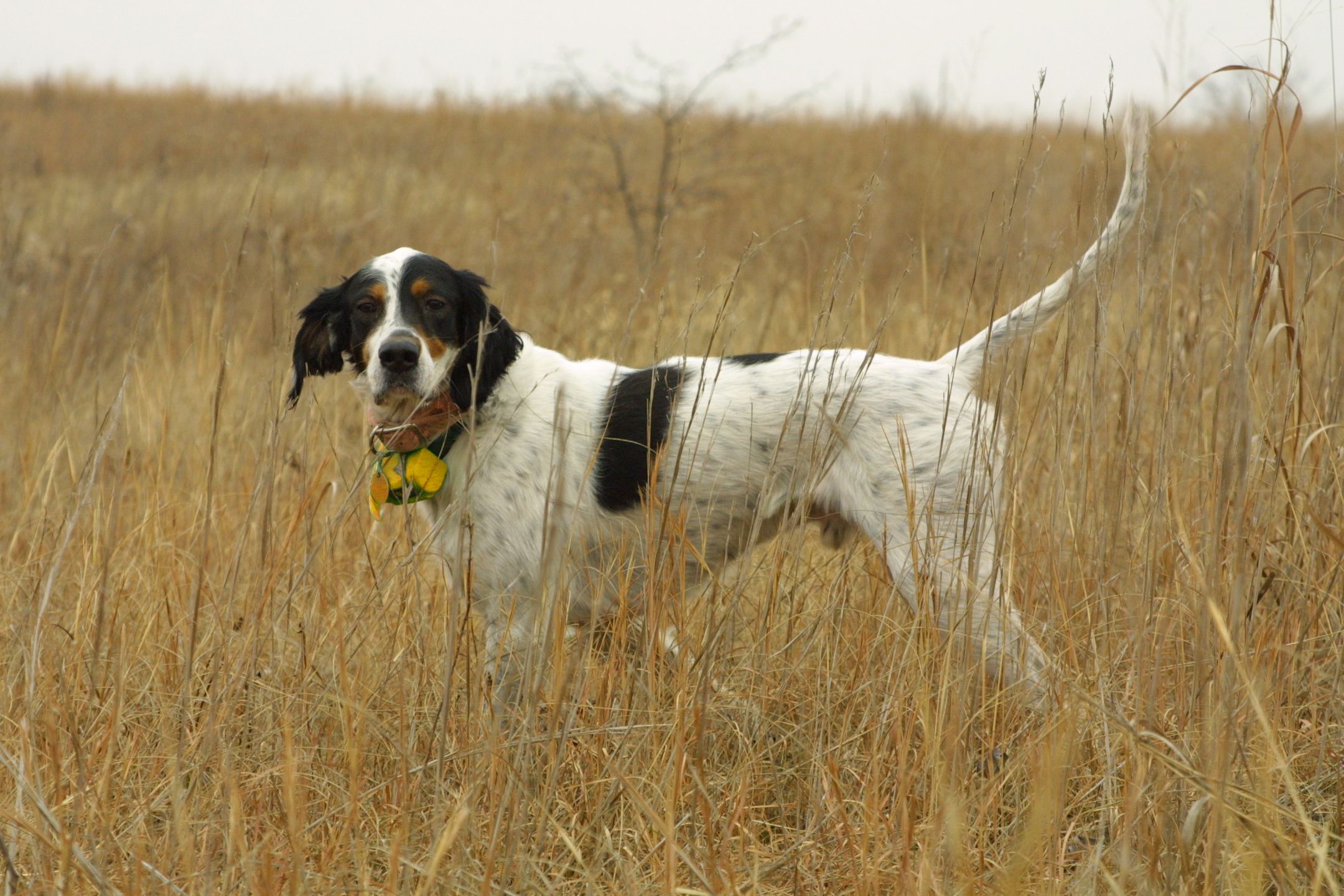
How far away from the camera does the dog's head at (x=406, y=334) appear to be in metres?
2.60

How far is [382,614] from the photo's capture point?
2.16 metres

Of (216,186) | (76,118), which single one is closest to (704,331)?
(216,186)

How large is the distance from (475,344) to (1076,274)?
4.89ft

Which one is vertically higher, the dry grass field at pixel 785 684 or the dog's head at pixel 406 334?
the dog's head at pixel 406 334

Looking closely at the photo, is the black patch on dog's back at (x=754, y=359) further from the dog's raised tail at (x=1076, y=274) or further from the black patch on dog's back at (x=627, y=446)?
the dog's raised tail at (x=1076, y=274)

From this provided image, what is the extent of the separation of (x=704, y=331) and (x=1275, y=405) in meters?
3.84

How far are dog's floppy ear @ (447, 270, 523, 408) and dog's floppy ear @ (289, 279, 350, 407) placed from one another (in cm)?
31

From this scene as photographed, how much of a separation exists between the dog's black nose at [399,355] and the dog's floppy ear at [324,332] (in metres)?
0.37

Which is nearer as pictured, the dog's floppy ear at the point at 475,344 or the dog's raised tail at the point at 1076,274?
the dog's raised tail at the point at 1076,274

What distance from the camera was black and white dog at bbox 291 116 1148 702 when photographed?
8.43ft

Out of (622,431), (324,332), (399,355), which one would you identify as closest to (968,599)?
(622,431)

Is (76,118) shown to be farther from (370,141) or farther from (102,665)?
(102,665)

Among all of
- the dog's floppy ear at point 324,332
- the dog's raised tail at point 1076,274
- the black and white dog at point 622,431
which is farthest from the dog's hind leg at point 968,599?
the dog's floppy ear at point 324,332

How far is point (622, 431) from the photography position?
290 cm
